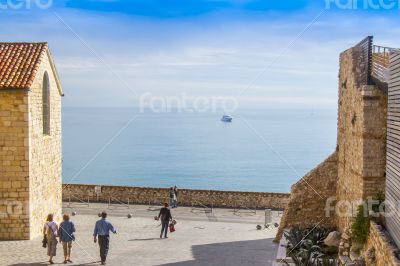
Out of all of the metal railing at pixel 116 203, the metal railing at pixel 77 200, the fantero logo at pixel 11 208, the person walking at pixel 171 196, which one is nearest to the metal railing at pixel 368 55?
the fantero logo at pixel 11 208

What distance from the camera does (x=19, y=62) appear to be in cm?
1966

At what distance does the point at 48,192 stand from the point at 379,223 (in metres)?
13.5

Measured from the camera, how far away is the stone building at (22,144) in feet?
60.4

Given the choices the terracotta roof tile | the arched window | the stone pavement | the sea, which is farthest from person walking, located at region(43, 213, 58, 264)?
the sea

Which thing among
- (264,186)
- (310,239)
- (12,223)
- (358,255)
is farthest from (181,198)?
(264,186)

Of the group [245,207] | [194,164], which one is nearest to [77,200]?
[245,207]

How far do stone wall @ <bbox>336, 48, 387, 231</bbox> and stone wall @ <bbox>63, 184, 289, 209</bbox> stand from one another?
11272 millimetres

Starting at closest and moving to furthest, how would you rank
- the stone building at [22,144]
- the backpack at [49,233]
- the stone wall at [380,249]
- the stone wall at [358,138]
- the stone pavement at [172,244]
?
the stone wall at [380,249], the stone wall at [358,138], the backpack at [49,233], the stone pavement at [172,244], the stone building at [22,144]

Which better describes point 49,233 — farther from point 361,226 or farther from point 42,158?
point 361,226

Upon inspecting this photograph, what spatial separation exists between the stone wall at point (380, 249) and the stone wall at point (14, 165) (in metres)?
11.9

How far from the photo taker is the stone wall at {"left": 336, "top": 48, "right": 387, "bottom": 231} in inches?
495

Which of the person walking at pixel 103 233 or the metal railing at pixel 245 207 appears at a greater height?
the person walking at pixel 103 233

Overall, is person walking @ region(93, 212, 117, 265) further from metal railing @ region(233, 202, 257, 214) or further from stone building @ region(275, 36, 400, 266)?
metal railing @ region(233, 202, 257, 214)

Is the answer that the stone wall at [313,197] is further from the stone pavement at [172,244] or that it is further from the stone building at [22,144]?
the stone building at [22,144]
